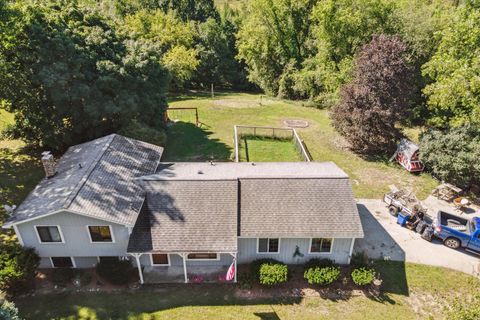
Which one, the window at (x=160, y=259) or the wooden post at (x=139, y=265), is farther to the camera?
the window at (x=160, y=259)

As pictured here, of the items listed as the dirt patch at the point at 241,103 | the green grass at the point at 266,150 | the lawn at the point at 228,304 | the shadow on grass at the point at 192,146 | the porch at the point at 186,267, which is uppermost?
the dirt patch at the point at 241,103

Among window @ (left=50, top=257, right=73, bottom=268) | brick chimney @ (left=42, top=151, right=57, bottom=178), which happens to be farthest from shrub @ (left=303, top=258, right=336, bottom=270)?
brick chimney @ (left=42, top=151, right=57, bottom=178)

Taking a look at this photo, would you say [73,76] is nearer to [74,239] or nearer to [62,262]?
[74,239]

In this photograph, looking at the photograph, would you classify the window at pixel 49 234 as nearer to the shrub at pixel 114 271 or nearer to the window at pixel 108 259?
the window at pixel 108 259

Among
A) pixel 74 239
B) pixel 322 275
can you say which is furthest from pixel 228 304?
pixel 74 239

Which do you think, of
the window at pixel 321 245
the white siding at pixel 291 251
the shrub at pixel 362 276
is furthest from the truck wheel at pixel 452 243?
the window at pixel 321 245
